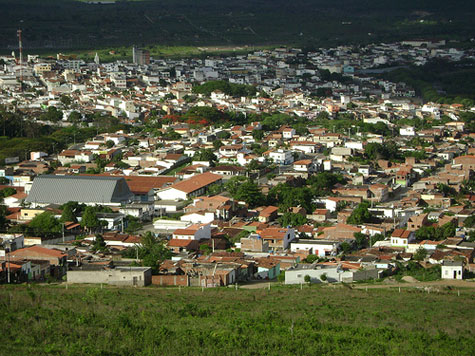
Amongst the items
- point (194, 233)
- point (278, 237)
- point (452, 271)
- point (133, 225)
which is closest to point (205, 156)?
point (133, 225)

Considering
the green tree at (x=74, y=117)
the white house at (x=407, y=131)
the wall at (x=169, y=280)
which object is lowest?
the wall at (x=169, y=280)

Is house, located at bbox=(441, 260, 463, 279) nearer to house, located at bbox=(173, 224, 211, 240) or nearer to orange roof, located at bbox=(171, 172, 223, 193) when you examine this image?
house, located at bbox=(173, 224, 211, 240)

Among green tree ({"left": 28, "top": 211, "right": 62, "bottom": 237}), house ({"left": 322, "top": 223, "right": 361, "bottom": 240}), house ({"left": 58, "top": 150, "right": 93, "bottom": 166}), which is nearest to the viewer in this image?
house ({"left": 322, "top": 223, "right": 361, "bottom": 240})

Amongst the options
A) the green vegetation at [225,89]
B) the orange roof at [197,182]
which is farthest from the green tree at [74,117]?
the orange roof at [197,182]

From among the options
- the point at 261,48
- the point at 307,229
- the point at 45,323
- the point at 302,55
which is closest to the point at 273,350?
the point at 45,323

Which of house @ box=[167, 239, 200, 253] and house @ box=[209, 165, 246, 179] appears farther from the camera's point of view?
house @ box=[209, 165, 246, 179]

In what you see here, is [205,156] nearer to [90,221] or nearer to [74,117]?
[90,221]

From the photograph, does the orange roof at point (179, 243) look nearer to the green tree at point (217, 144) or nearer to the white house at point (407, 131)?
the green tree at point (217, 144)

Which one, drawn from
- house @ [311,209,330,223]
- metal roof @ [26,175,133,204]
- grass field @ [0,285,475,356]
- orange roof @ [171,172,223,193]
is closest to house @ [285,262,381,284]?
grass field @ [0,285,475,356]
